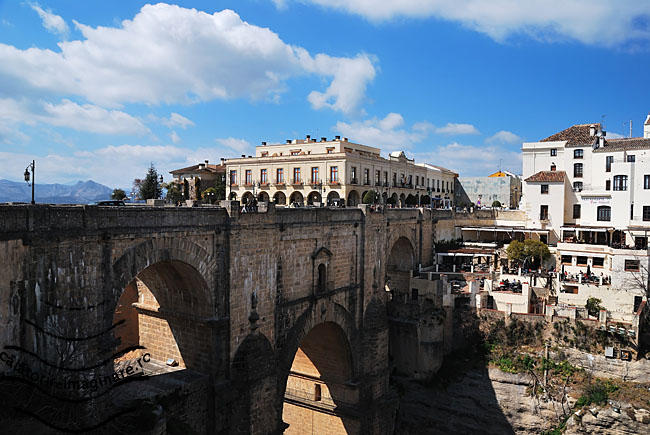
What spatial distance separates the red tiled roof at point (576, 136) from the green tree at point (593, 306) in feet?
59.5

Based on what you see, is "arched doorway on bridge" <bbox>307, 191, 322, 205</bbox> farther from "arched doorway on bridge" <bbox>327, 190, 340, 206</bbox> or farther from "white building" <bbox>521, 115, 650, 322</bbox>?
"white building" <bbox>521, 115, 650, 322</bbox>

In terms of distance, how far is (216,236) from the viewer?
15508 mm

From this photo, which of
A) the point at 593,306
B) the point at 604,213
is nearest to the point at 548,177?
the point at 604,213

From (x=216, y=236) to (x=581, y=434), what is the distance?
20917 millimetres

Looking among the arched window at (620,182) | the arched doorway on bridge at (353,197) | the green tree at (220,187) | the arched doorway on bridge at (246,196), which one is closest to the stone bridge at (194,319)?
the arched doorway on bridge at (353,197)

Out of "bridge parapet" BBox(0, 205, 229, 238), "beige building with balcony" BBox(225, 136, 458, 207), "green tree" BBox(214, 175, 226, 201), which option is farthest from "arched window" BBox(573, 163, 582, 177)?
"bridge parapet" BBox(0, 205, 229, 238)

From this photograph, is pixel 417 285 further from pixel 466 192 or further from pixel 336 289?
pixel 466 192

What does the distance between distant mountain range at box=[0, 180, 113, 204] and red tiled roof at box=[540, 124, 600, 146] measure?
39.4m

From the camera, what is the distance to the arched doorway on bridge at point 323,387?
2314 centimetres

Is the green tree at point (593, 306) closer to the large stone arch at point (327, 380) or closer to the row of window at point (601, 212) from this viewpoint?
the row of window at point (601, 212)

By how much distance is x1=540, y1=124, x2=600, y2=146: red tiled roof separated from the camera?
41688 mm

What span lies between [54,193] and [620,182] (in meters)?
115

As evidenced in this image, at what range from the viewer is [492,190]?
64.5 meters

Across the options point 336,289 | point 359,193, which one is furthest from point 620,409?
point 359,193
